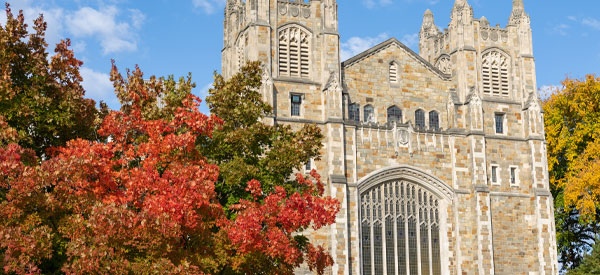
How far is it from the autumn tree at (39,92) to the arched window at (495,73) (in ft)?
82.3

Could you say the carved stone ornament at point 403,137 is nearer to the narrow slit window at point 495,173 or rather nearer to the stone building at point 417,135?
the stone building at point 417,135

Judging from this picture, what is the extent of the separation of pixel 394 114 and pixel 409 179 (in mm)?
3531

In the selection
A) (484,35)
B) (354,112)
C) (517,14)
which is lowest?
(354,112)

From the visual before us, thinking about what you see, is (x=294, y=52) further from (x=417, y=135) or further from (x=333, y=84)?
(x=417, y=135)

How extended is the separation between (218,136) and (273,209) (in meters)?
3.31

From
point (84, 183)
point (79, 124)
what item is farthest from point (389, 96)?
point (84, 183)

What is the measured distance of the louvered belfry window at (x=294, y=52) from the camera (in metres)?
37.1

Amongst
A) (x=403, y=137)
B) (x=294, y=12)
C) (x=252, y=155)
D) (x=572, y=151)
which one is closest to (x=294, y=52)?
(x=294, y=12)

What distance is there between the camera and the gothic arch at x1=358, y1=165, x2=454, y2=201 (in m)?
36.6

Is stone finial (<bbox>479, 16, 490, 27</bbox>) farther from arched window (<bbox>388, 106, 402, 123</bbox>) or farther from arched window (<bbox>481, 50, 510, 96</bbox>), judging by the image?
arched window (<bbox>388, 106, 402, 123</bbox>)

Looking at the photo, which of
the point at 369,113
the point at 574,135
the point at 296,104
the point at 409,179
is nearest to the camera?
the point at 296,104

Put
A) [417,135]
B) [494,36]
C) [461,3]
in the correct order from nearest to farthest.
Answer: [417,135]
[461,3]
[494,36]

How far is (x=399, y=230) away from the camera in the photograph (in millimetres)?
36875

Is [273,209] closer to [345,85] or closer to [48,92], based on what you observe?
[48,92]
